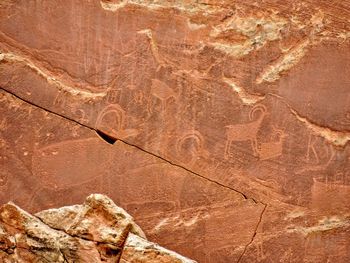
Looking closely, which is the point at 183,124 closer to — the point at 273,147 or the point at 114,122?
the point at 114,122

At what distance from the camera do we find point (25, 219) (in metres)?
4.74

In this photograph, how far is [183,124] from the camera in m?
4.89

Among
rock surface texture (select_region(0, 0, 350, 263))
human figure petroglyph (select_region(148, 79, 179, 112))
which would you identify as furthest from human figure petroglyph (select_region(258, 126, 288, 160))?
human figure petroglyph (select_region(148, 79, 179, 112))

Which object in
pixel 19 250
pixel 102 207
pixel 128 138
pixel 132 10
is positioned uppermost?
pixel 132 10

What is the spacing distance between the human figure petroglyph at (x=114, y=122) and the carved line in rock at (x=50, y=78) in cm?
11

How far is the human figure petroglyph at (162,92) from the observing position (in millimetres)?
4895

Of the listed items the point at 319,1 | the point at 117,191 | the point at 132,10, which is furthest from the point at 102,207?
the point at 319,1

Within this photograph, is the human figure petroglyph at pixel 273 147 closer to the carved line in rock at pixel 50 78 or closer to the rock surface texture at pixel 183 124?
the rock surface texture at pixel 183 124

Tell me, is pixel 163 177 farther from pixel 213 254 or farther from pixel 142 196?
pixel 213 254

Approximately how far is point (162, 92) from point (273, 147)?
81 cm

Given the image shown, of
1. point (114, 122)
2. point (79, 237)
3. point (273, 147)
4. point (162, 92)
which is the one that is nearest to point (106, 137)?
point (114, 122)

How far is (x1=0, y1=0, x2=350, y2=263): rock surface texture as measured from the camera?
486 centimetres

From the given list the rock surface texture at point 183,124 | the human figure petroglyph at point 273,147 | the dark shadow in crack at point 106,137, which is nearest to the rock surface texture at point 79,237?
the rock surface texture at point 183,124

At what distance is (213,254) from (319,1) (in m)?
1.80
